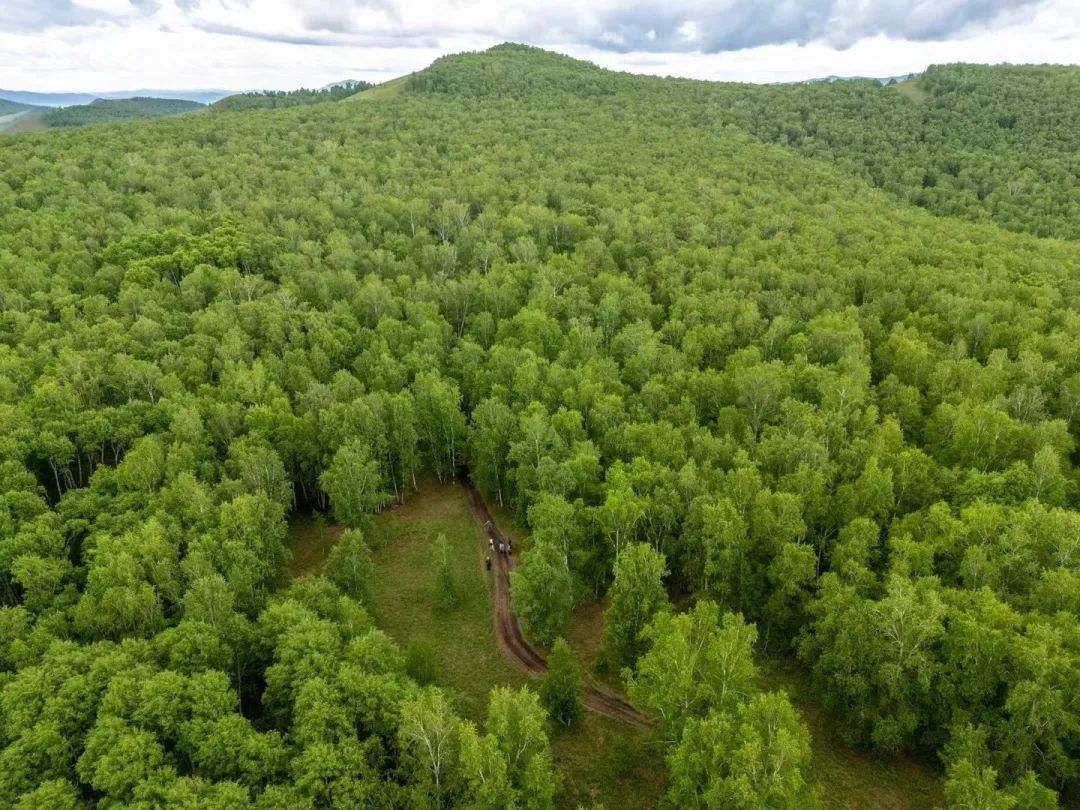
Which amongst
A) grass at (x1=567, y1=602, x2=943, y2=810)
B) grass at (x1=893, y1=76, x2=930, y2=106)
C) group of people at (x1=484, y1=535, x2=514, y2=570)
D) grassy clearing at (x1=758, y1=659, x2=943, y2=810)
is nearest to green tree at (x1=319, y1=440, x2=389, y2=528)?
group of people at (x1=484, y1=535, x2=514, y2=570)

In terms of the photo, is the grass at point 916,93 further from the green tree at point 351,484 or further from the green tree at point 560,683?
the green tree at point 560,683

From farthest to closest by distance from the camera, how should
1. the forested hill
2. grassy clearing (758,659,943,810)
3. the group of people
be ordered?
the forested hill → the group of people → grassy clearing (758,659,943,810)

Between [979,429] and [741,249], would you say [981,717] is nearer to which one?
[979,429]

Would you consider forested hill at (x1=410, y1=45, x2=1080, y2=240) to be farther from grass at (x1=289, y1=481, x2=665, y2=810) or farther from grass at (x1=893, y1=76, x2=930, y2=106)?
grass at (x1=289, y1=481, x2=665, y2=810)

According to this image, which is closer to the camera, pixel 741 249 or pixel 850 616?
pixel 850 616

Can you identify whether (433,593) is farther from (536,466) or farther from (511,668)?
(536,466)

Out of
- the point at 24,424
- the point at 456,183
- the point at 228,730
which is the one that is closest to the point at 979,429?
the point at 228,730

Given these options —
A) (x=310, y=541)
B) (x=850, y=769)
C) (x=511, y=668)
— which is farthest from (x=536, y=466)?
(x=850, y=769)
